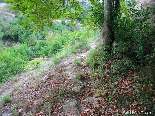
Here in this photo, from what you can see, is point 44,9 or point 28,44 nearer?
point 44,9

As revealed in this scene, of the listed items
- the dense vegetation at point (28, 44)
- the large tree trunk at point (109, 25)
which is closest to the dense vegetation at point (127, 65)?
the large tree trunk at point (109, 25)

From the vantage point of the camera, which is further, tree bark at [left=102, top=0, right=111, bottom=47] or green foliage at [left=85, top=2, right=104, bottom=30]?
green foliage at [left=85, top=2, right=104, bottom=30]

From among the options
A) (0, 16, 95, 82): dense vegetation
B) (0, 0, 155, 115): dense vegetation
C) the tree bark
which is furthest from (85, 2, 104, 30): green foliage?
(0, 16, 95, 82): dense vegetation

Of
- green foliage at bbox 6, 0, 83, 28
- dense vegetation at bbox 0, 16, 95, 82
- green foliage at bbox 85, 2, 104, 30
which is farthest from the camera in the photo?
dense vegetation at bbox 0, 16, 95, 82

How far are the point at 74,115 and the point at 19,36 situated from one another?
109ft

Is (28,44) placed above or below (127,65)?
below

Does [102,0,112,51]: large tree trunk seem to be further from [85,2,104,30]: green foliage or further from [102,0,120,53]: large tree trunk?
[85,2,104,30]: green foliage

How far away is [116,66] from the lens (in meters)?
6.26

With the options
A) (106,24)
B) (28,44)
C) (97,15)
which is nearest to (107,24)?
(106,24)

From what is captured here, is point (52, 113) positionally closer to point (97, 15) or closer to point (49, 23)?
point (49, 23)

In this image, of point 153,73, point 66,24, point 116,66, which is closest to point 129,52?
point 116,66

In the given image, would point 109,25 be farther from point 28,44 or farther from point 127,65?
point 28,44

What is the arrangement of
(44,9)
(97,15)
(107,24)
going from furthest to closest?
(97,15) → (107,24) → (44,9)

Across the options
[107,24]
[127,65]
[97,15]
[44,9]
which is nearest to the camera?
[44,9]
